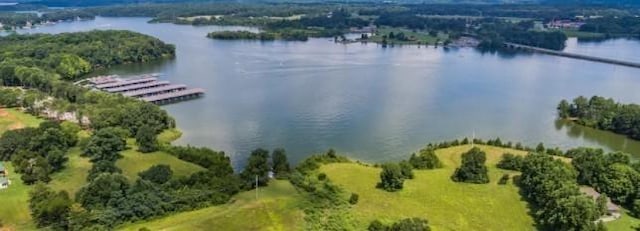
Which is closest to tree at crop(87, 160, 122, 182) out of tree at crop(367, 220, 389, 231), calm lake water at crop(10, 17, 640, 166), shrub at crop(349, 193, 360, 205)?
calm lake water at crop(10, 17, 640, 166)

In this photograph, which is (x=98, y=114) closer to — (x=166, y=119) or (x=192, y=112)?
(x=166, y=119)

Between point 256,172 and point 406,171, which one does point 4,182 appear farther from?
point 406,171

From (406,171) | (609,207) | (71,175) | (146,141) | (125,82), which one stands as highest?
(125,82)

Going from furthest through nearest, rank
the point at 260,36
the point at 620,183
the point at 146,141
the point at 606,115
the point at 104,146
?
1. the point at 260,36
2. the point at 606,115
3. the point at 146,141
4. the point at 104,146
5. the point at 620,183

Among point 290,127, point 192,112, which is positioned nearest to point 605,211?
point 290,127

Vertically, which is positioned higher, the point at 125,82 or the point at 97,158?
the point at 125,82

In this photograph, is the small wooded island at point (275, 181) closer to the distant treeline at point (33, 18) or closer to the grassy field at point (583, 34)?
the grassy field at point (583, 34)

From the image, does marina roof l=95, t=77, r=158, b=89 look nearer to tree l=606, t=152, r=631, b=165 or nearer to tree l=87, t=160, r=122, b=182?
tree l=87, t=160, r=122, b=182

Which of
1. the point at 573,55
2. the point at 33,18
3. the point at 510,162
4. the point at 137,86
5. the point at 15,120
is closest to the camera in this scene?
the point at 510,162

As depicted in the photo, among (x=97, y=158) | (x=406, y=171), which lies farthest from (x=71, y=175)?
(x=406, y=171)
